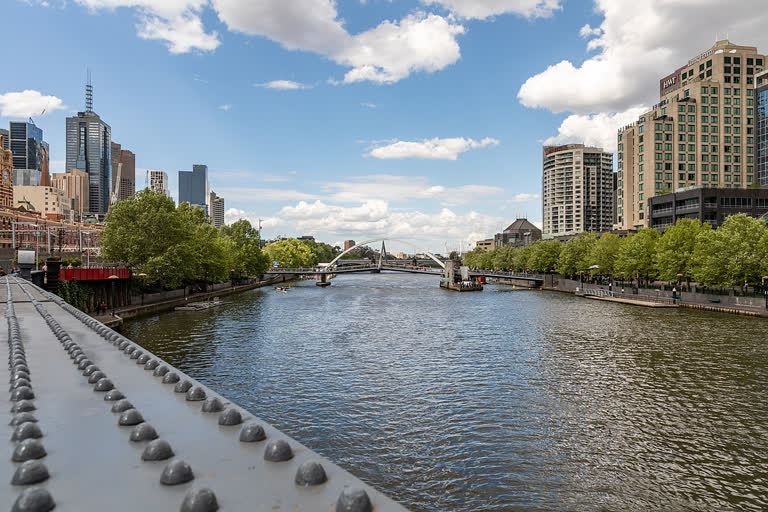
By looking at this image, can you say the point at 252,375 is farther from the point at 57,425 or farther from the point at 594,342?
the point at 594,342

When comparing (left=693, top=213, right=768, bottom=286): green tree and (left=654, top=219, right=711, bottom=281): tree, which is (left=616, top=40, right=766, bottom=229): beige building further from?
(left=693, top=213, right=768, bottom=286): green tree

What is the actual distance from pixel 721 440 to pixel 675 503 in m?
6.72

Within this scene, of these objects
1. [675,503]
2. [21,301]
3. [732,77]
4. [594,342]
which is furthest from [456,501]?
[732,77]

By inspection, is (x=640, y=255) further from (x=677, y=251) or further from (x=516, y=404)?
(x=516, y=404)

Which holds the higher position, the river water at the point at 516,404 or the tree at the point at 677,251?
the tree at the point at 677,251

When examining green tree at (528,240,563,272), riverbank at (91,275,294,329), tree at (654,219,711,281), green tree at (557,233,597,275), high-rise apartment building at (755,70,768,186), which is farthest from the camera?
green tree at (528,240,563,272)

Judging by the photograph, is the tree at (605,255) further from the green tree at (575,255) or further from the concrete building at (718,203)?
the concrete building at (718,203)

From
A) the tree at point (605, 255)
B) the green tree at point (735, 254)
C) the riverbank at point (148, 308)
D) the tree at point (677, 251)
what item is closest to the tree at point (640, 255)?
the tree at point (677, 251)

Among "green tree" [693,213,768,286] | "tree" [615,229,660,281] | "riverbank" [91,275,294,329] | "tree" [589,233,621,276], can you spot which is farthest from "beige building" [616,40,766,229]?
"riverbank" [91,275,294,329]

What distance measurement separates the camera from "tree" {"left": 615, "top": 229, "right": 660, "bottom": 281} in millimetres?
82438

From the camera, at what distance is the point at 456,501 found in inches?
597

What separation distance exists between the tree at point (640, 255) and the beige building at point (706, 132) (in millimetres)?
55605

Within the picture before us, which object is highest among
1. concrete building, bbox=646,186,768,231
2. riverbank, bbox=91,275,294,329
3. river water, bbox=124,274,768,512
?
concrete building, bbox=646,186,768,231

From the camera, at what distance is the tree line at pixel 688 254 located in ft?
200
